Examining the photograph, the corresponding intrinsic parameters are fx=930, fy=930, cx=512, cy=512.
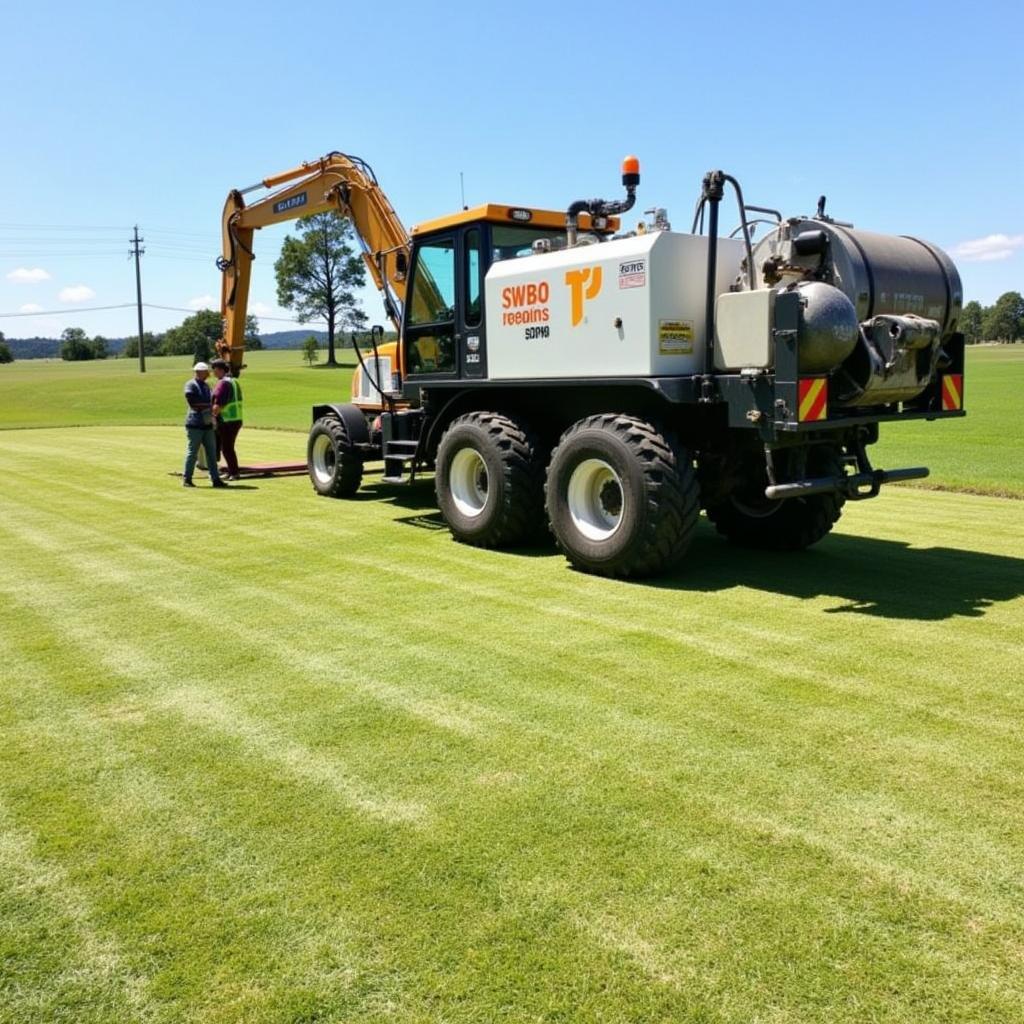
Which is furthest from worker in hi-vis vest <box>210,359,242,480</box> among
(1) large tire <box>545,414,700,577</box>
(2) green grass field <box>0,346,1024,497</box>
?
(1) large tire <box>545,414,700,577</box>

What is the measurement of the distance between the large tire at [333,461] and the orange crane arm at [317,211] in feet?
5.93

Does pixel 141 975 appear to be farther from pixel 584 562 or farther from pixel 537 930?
pixel 584 562

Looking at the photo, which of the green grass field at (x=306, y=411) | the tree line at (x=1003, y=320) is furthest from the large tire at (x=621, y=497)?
the tree line at (x=1003, y=320)

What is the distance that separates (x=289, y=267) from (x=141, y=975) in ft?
274

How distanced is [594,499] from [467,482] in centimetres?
184

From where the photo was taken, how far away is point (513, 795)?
12.4 ft

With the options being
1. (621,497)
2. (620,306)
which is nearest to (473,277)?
(620,306)

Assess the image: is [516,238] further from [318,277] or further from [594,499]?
[318,277]

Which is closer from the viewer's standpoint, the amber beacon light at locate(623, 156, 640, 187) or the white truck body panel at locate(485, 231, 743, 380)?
the white truck body panel at locate(485, 231, 743, 380)

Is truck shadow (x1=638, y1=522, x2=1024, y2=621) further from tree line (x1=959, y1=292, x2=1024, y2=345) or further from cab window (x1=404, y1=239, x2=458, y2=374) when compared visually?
tree line (x1=959, y1=292, x2=1024, y2=345)

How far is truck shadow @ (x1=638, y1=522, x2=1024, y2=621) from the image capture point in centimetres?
661

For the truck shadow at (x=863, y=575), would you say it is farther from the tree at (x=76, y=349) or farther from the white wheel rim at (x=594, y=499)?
the tree at (x=76, y=349)

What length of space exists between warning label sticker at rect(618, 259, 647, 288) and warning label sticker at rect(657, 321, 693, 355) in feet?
1.16

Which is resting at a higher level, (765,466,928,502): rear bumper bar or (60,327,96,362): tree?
(60,327,96,362): tree
